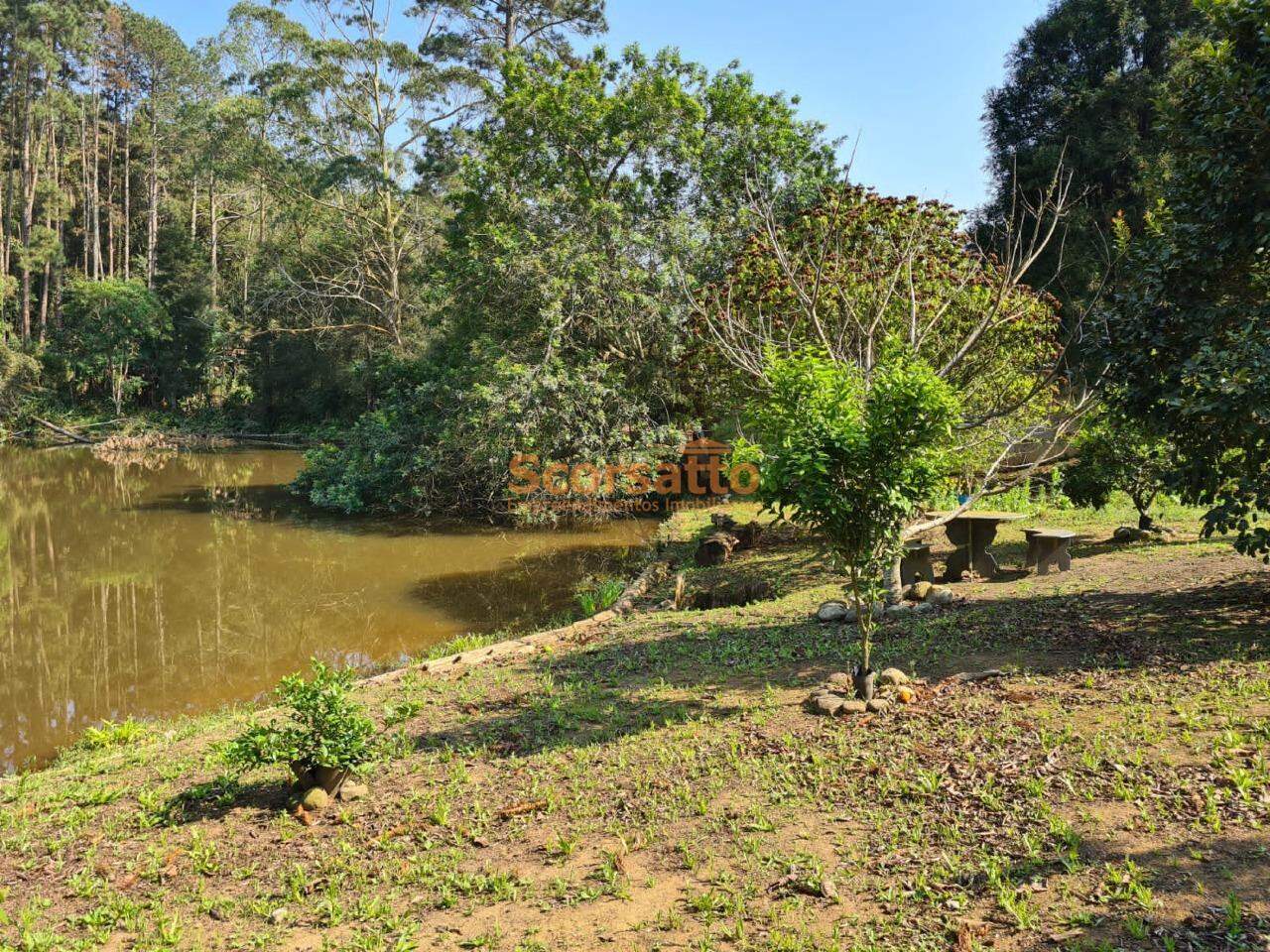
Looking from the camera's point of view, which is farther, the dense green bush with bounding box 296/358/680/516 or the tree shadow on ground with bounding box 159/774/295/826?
the dense green bush with bounding box 296/358/680/516

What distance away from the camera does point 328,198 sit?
92.0 feet

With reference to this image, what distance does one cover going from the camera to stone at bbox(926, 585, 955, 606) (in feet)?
25.7

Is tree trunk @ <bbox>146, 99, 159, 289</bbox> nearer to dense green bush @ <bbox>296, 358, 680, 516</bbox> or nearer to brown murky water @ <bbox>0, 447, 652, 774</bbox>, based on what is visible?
brown murky water @ <bbox>0, 447, 652, 774</bbox>

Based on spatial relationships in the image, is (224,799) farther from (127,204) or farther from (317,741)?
(127,204)

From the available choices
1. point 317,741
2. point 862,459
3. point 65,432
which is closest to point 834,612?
point 862,459

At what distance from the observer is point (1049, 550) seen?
8.81 meters

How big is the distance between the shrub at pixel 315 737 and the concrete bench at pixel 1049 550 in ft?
23.6

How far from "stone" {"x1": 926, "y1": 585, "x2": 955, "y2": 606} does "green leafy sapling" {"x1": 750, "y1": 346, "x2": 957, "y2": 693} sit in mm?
2785

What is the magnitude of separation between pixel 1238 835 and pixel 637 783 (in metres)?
2.73

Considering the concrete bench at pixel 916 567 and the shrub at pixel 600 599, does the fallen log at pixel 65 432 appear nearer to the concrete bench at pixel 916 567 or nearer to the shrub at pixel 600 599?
the shrub at pixel 600 599

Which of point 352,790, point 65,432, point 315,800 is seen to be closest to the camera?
point 315,800

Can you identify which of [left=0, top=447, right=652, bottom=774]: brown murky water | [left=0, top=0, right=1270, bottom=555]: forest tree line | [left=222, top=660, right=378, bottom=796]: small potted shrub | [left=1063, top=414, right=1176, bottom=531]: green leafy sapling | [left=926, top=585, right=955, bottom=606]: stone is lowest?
[left=0, top=447, right=652, bottom=774]: brown murky water

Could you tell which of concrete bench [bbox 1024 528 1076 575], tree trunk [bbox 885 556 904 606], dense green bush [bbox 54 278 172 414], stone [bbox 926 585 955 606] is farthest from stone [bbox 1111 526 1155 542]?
dense green bush [bbox 54 278 172 414]

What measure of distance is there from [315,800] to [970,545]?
7.45 metres
